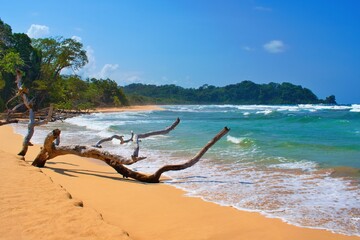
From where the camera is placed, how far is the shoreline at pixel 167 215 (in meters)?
4.98

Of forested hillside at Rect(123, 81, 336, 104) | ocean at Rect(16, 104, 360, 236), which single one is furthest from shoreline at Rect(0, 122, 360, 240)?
forested hillside at Rect(123, 81, 336, 104)

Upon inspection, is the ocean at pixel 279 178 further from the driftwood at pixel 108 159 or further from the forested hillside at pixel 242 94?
the forested hillside at pixel 242 94

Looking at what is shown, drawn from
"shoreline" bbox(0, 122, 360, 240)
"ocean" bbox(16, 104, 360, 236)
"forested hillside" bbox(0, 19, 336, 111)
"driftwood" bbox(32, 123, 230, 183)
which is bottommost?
"ocean" bbox(16, 104, 360, 236)

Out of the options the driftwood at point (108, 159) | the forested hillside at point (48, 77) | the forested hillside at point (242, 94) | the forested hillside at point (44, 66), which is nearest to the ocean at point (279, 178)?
the driftwood at point (108, 159)

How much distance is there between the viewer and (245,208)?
6371mm

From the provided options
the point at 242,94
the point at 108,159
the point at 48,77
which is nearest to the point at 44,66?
the point at 48,77

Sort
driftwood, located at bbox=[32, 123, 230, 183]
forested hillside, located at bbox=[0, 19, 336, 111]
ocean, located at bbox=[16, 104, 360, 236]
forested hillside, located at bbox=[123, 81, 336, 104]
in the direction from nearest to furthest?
ocean, located at bbox=[16, 104, 360, 236] → driftwood, located at bbox=[32, 123, 230, 183] → forested hillside, located at bbox=[0, 19, 336, 111] → forested hillside, located at bbox=[123, 81, 336, 104]

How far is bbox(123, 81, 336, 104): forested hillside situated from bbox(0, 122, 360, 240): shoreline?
14543 cm

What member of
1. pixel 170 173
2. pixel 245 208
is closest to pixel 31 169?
pixel 170 173

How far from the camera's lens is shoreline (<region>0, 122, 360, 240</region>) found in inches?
196

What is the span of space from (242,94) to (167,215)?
164593 mm

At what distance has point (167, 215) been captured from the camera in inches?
228

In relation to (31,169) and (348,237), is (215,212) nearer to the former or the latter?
(348,237)

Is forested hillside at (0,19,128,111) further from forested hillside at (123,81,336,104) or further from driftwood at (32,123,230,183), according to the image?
forested hillside at (123,81,336,104)
